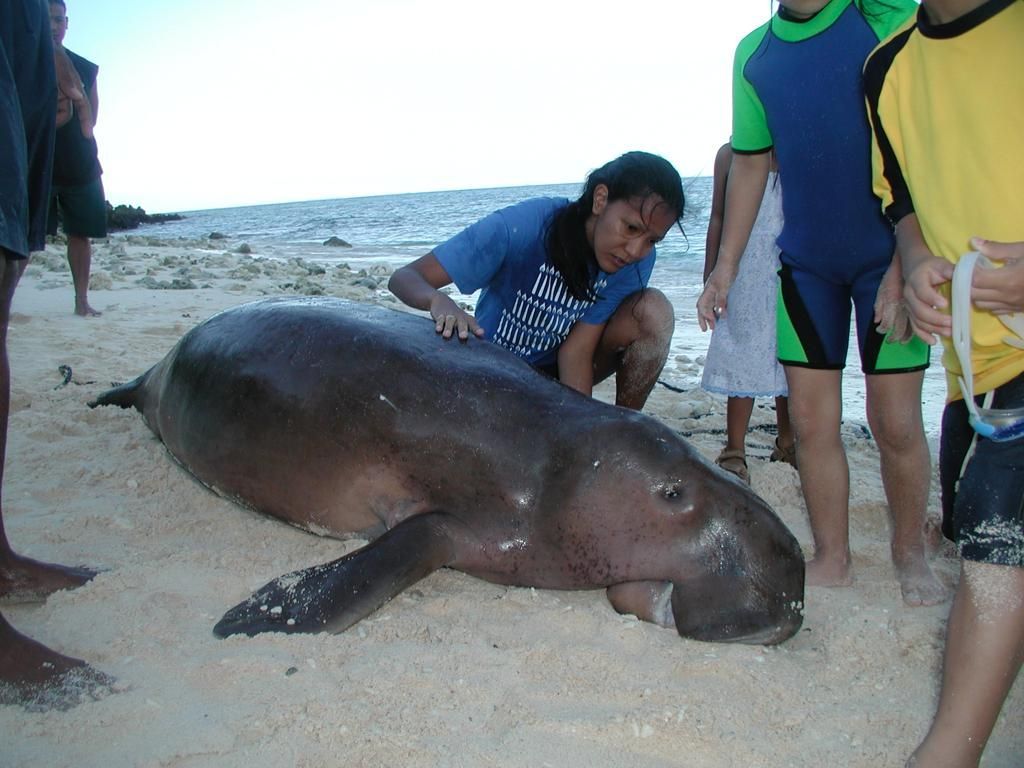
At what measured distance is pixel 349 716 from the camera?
2357mm

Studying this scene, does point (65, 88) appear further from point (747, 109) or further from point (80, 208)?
point (80, 208)

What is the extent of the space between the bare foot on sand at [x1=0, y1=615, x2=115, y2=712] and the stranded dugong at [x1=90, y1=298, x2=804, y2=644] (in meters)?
0.45

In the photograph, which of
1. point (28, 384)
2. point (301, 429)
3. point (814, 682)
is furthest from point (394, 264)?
point (814, 682)

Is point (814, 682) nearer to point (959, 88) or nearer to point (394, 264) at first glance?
point (959, 88)

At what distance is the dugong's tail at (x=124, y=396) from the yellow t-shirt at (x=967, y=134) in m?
4.34

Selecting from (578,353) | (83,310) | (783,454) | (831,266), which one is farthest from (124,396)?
(831,266)

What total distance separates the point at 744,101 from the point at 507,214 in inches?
58.9

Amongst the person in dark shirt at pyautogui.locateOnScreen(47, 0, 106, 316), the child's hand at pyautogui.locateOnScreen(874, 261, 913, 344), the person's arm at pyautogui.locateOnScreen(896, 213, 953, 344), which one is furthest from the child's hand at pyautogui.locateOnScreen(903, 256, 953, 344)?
the person in dark shirt at pyautogui.locateOnScreen(47, 0, 106, 316)

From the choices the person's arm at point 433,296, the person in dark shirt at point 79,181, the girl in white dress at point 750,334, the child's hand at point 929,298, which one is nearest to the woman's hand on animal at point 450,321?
the person's arm at point 433,296

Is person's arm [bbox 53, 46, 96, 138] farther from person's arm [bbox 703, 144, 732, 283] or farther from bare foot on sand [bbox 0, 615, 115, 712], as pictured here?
person's arm [bbox 703, 144, 732, 283]

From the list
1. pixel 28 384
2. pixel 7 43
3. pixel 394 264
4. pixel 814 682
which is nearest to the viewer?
pixel 814 682

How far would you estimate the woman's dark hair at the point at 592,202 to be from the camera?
171 inches

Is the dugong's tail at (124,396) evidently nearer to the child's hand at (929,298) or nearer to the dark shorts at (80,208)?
the dark shorts at (80,208)

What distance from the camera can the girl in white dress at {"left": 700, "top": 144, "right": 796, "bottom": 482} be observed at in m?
5.09
